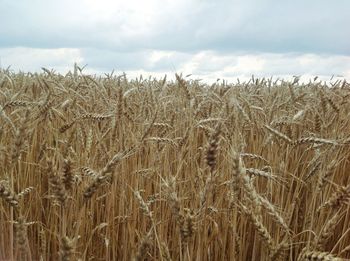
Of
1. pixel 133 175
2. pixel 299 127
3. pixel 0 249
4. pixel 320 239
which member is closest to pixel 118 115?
pixel 133 175

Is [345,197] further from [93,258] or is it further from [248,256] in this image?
[93,258]

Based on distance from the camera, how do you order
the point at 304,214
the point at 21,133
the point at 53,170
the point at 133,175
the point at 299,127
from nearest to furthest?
the point at 53,170
the point at 21,133
the point at 304,214
the point at 133,175
the point at 299,127

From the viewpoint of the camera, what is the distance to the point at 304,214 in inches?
84.9

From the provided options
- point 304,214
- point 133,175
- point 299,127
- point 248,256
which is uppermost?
point 299,127

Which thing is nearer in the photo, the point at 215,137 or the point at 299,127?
the point at 215,137

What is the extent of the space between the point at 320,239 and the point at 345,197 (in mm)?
120

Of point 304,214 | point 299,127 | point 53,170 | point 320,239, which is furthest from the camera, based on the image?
point 299,127

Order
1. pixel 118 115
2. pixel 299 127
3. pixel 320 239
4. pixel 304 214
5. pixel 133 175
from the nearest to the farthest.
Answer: pixel 320 239 → pixel 118 115 → pixel 304 214 → pixel 133 175 → pixel 299 127

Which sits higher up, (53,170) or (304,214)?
(53,170)

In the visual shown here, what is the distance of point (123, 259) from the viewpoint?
2076 mm

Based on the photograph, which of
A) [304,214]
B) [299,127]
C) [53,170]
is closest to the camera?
[53,170]

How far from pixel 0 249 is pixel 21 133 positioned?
1115 millimetres

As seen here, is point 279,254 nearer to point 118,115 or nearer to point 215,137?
point 215,137

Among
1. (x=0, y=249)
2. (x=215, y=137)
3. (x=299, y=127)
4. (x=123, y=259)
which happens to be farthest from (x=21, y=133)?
(x=299, y=127)
